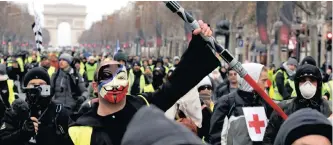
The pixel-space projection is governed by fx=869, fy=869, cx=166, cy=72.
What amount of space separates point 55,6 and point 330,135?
190064 millimetres

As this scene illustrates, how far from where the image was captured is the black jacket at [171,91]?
4770 millimetres

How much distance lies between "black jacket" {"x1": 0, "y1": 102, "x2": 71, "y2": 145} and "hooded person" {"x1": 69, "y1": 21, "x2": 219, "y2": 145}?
4.68 ft

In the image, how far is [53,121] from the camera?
21.4ft

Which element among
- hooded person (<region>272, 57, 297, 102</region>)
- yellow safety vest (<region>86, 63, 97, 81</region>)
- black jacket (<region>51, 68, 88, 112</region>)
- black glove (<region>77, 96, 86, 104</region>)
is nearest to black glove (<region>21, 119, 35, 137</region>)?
black glove (<region>77, 96, 86, 104</region>)

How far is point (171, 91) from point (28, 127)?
1.64 meters

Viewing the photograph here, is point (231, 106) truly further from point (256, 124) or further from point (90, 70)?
point (90, 70)

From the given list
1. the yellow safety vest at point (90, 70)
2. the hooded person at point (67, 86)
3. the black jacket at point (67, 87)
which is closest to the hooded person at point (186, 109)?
the hooded person at point (67, 86)

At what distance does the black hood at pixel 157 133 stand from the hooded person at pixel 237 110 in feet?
13.4

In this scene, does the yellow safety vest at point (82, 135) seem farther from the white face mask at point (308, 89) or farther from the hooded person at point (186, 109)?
the white face mask at point (308, 89)

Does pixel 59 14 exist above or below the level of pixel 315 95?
below

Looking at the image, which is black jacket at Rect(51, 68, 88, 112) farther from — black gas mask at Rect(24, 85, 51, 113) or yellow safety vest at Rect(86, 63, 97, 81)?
yellow safety vest at Rect(86, 63, 97, 81)

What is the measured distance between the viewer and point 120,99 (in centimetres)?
491

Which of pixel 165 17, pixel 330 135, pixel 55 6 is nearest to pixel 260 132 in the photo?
pixel 330 135

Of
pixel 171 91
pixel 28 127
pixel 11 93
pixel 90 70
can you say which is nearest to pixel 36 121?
pixel 28 127
